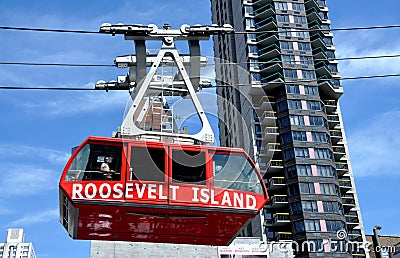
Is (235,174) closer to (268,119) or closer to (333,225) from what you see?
(333,225)

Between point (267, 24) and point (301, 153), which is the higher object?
point (267, 24)

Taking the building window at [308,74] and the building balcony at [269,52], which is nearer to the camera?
the building window at [308,74]

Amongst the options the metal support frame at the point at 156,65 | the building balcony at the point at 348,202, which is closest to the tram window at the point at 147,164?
the metal support frame at the point at 156,65

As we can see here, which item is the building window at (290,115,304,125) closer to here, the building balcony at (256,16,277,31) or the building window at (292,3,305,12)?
the building balcony at (256,16,277,31)

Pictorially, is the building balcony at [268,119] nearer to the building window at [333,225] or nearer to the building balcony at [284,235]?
the building balcony at [284,235]

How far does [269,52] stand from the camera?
94.6 m

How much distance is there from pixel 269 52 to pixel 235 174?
7983cm

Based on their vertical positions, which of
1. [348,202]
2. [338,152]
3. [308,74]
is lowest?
[348,202]

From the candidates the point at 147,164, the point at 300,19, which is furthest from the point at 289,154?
the point at 147,164

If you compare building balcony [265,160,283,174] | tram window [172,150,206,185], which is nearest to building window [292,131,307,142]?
building balcony [265,160,283,174]

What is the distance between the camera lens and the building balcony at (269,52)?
94.7 m

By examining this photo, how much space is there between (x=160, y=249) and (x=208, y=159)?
42.3 metres

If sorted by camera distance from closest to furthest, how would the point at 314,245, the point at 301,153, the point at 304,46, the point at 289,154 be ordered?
1. the point at 314,245
2. the point at 301,153
3. the point at 289,154
4. the point at 304,46

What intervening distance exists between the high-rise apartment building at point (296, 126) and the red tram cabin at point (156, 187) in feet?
191
